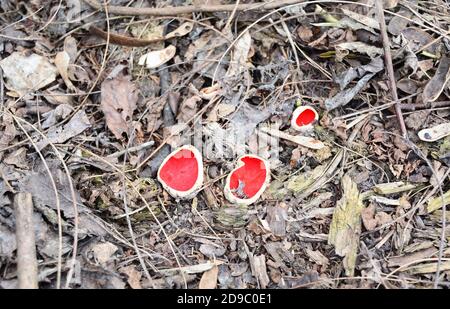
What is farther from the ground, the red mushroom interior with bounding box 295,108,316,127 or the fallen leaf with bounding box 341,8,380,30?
the fallen leaf with bounding box 341,8,380,30

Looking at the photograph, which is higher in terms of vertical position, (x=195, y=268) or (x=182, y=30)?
(x=182, y=30)

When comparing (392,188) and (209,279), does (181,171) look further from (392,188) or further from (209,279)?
(392,188)

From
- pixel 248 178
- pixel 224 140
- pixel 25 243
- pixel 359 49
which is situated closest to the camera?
pixel 25 243

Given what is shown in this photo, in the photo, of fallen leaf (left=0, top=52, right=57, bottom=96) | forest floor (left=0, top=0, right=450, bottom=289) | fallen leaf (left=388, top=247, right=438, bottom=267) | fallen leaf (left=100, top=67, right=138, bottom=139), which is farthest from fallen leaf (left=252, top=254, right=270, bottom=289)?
fallen leaf (left=0, top=52, right=57, bottom=96)

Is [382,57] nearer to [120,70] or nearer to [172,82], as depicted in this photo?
[172,82]

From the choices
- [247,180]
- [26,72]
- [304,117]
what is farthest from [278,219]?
[26,72]

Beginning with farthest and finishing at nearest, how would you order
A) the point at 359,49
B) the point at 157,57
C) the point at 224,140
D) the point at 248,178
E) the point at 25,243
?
the point at 157,57
the point at 359,49
the point at 224,140
the point at 248,178
the point at 25,243

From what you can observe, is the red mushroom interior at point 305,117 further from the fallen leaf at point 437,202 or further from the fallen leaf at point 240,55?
the fallen leaf at point 437,202

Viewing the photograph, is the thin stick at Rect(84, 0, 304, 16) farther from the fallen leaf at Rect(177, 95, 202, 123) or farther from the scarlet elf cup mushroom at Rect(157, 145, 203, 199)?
the scarlet elf cup mushroom at Rect(157, 145, 203, 199)
